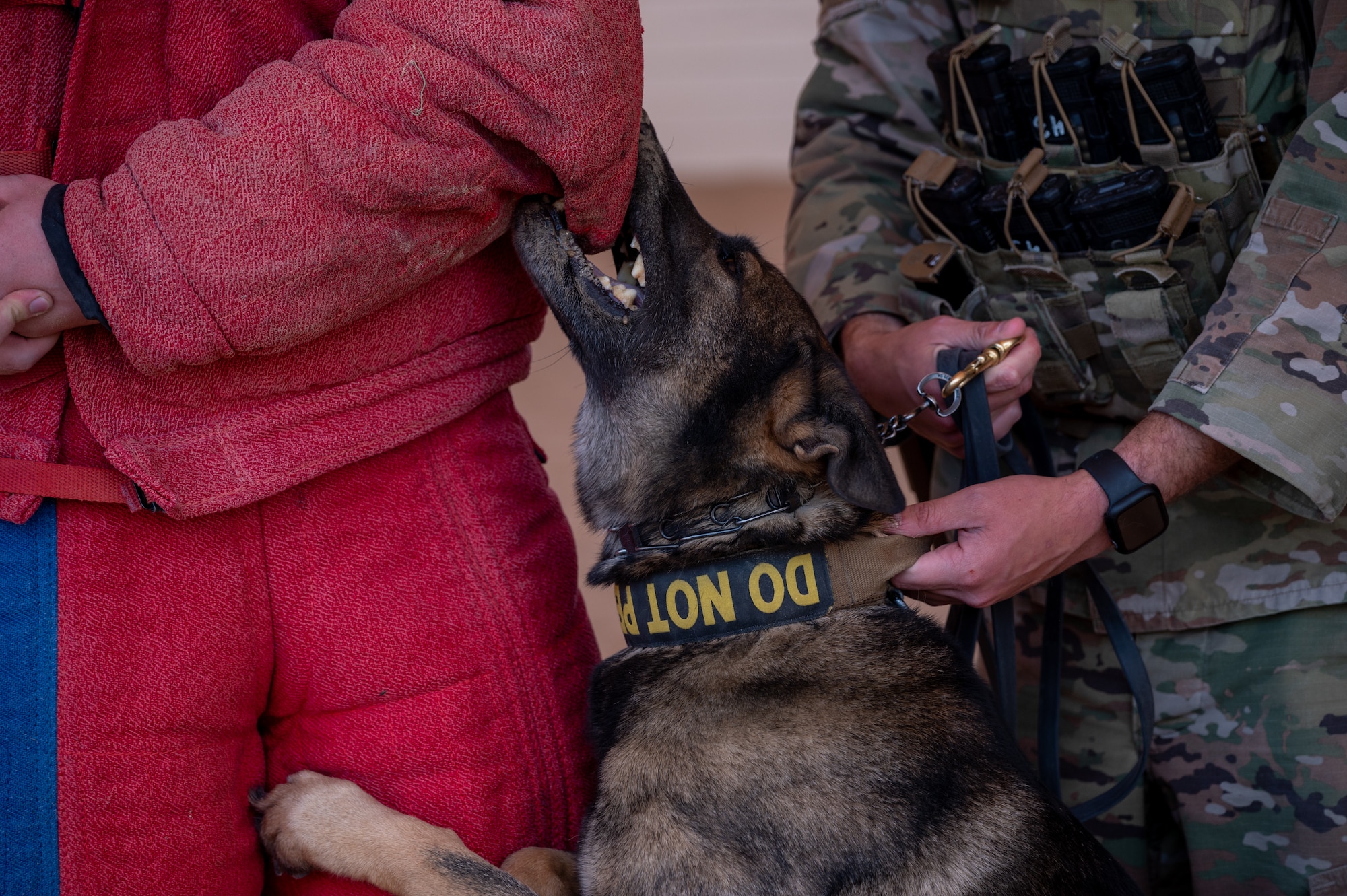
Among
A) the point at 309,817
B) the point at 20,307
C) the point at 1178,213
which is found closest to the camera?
the point at 20,307

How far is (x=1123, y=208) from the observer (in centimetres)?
231

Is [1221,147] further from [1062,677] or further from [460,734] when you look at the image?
[460,734]

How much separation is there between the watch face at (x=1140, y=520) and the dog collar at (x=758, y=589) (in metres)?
0.45

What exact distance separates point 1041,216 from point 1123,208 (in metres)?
0.19

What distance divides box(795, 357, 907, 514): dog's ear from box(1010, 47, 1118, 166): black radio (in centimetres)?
97

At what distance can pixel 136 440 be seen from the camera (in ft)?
4.59

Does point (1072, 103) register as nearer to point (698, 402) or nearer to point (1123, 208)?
point (1123, 208)

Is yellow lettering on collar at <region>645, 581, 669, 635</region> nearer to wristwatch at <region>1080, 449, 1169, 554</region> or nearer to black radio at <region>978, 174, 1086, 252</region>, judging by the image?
wristwatch at <region>1080, 449, 1169, 554</region>

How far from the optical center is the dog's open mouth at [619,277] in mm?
1882

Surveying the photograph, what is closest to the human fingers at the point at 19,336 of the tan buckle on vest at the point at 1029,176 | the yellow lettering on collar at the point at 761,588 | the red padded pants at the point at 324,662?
the red padded pants at the point at 324,662

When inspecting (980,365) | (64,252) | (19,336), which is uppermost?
(64,252)

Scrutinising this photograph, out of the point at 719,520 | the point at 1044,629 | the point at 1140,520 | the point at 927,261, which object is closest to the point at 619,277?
the point at 719,520

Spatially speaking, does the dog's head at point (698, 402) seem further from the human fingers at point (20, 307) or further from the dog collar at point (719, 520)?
the human fingers at point (20, 307)

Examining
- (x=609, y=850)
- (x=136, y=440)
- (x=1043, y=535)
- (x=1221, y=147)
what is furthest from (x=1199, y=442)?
(x=136, y=440)
